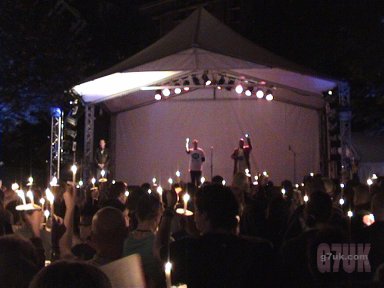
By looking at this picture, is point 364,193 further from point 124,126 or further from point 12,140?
point 12,140

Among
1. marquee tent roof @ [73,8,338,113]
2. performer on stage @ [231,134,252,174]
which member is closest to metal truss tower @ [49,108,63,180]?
marquee tent roof @ [73,8,338,113]

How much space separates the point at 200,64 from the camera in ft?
52.1

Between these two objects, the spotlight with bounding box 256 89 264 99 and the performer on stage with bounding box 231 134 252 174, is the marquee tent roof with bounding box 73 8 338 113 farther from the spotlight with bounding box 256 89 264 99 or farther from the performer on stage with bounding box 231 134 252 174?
the performer on stage with bounding box 231 134 252 174

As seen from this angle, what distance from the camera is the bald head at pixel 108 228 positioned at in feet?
→ 13.0

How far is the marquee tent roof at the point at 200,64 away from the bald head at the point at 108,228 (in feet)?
36.5

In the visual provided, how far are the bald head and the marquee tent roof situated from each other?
36.5 feet

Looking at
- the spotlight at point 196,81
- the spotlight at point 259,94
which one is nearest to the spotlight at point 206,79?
the spotlight at point 196,81

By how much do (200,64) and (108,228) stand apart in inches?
479

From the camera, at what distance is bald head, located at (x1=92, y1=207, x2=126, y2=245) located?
13.0ft

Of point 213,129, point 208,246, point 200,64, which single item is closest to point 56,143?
point 200,64

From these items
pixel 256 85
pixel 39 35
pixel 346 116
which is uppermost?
pixel 39 35

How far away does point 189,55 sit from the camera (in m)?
15.5

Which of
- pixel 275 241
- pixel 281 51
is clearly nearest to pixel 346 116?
pixel 275 241

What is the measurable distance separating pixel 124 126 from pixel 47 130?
6.35 meters
